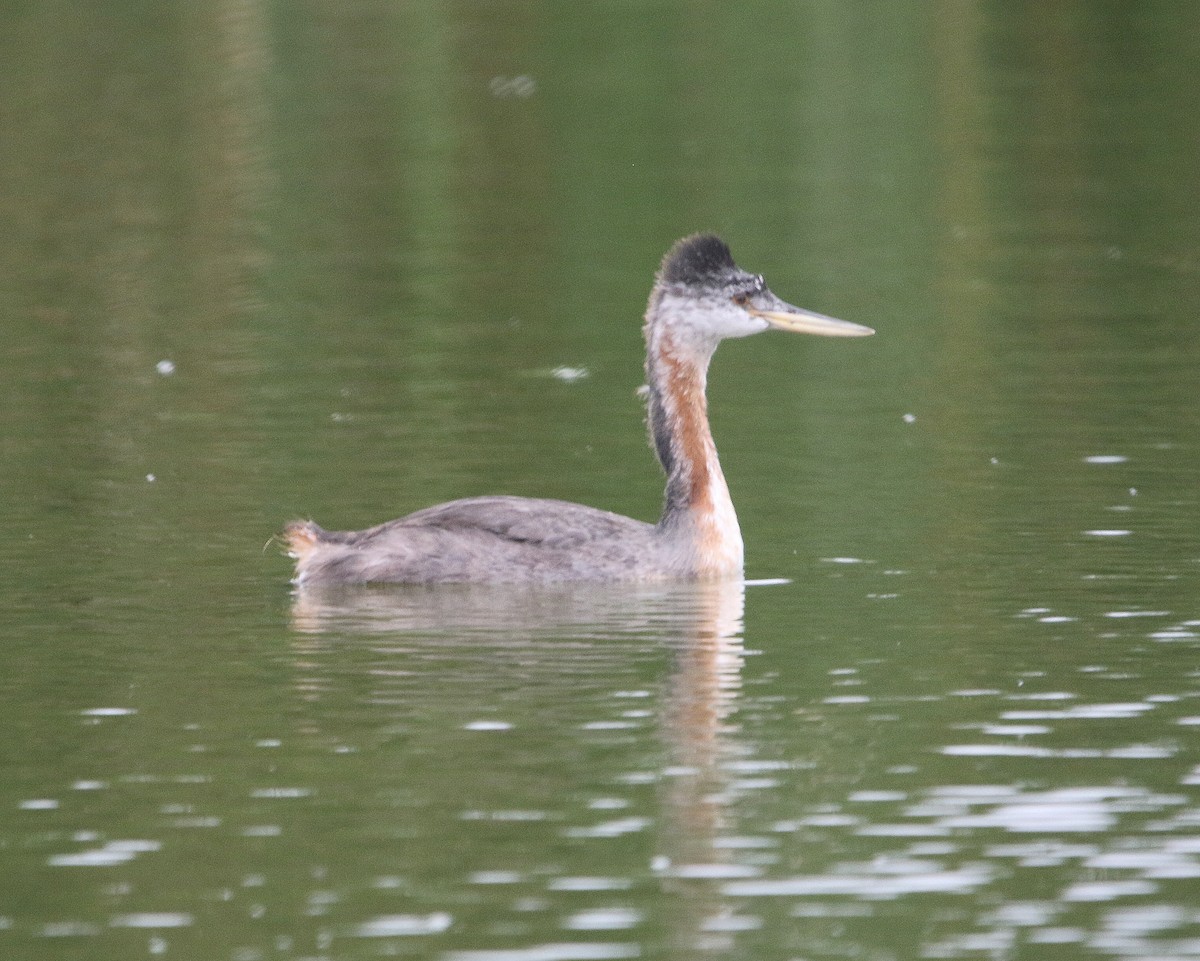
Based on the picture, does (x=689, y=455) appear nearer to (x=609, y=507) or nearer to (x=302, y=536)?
(x=609, y=507)

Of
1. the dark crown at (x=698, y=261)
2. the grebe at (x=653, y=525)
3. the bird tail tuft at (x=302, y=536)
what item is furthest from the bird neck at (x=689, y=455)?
the bird tail tuft at (x=302, y=536)

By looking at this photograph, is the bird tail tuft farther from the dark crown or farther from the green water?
the dark crown

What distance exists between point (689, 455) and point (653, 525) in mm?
586

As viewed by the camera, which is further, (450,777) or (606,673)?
(606,673)

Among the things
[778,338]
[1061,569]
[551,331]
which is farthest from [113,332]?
[1061,569]

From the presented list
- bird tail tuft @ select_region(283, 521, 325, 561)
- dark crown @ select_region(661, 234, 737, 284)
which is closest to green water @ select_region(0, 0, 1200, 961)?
bird tail tuft @ select_region(283, 521, 325, 561)

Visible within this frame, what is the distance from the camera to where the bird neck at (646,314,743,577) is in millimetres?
15430

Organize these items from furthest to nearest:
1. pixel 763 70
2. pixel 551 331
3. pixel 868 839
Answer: pixel 763 70 → pixel 551 331 → pixel 868 839

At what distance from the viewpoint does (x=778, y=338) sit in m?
25.6

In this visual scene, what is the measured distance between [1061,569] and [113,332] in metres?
12.7

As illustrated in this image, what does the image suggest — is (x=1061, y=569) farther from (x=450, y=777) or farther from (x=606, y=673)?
(x=450, y=777)

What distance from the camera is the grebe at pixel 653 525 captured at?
1502cm

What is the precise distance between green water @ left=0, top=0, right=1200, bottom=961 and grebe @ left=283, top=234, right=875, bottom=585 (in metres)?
0.26

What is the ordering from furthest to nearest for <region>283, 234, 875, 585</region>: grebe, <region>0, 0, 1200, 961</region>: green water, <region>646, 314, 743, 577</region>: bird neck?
<region>646, 314, 743, 577</region>: bird neck → <region>283, 234, 875, 585</region>: grebe → <region>0, 0, 1200, 961</region>: green water
